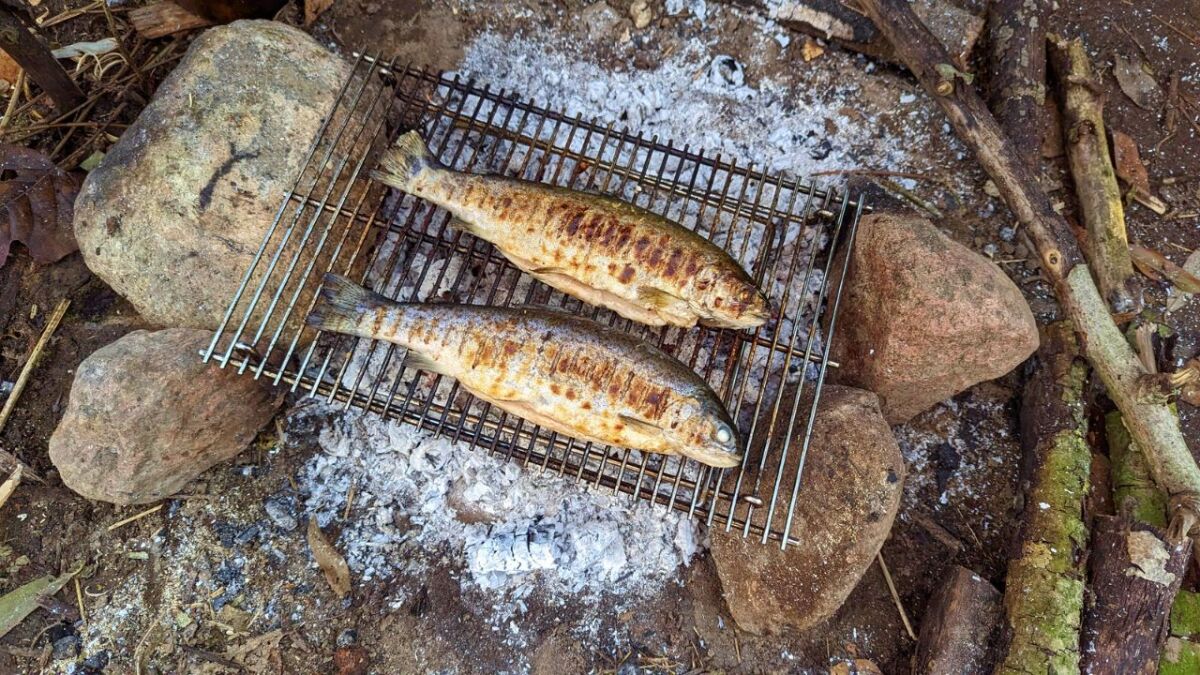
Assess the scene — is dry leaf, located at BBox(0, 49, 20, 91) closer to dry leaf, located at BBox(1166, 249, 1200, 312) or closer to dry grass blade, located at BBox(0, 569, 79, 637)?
dry grass blade, located at BBox(0, 569, 79, 637)

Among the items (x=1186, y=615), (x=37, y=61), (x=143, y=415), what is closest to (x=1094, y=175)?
(x=1186, y=615)

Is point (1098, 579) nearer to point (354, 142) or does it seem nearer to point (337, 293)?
point (337, 293)

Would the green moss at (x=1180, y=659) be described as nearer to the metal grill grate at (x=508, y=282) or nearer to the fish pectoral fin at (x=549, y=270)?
the metal grill grate at (x=508, y=282)

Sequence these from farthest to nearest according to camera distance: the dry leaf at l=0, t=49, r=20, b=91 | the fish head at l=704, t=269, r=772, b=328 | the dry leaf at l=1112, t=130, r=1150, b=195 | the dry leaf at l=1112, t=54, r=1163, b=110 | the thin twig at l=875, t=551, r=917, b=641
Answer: the dry leaf at l=0, t=49, r=20, b=91 → the dry leaf at l=1112, t=54, r=1163, b=110 → the dry leaf at l=1112, t=130, r=1150, b=195 → the thin twig at l=875, t=551, r=917, b=641 → the fish head at l=704, t=269, r=772, b=328

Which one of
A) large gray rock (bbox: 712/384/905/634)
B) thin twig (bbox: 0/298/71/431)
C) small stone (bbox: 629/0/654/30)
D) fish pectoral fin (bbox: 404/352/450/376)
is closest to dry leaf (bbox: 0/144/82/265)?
thin twig (bbox: 0/298/71/431)

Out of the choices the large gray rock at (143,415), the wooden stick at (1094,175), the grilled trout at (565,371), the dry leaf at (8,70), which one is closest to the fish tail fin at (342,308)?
the grilled trout at (565,371)

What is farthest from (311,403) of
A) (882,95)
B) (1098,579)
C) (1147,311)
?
(1147,311)
